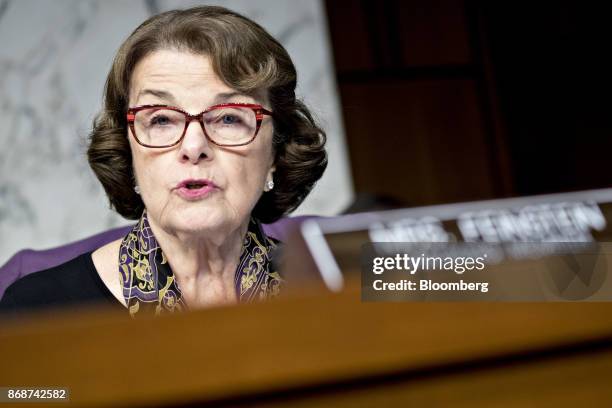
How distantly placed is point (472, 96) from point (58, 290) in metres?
0.70

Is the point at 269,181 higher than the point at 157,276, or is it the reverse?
the point at 269,181

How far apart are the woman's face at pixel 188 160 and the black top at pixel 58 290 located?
0.11 meters

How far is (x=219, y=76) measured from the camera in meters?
0.87

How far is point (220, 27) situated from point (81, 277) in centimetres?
36

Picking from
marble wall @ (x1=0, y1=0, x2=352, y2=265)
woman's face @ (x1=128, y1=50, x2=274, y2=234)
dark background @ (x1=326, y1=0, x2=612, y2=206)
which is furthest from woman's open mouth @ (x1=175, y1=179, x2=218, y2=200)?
dark background @ (x1=326, y1=0, x2=612, y2=206)

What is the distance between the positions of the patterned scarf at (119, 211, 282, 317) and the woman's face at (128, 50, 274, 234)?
0.03 meters

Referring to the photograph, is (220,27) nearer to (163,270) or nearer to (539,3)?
(163,270)

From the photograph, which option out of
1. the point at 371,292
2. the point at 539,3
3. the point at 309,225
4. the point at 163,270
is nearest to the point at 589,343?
the point at 371,292

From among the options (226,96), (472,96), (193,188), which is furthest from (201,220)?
(472,96)

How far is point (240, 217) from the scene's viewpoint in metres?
0.92

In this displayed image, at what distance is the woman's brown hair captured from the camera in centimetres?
88

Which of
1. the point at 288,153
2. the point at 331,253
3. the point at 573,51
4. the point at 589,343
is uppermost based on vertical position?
the point at 573,51

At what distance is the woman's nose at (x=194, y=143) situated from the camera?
86 centimetres

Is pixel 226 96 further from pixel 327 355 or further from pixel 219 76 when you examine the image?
pixel 327 355
